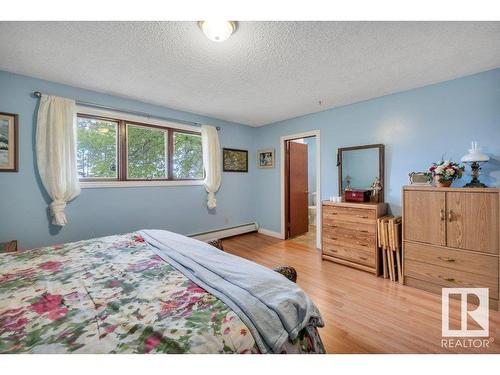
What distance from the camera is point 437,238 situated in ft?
7.10

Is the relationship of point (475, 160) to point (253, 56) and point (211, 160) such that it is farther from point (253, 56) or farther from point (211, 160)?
point (211, 160)

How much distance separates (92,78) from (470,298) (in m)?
4.40

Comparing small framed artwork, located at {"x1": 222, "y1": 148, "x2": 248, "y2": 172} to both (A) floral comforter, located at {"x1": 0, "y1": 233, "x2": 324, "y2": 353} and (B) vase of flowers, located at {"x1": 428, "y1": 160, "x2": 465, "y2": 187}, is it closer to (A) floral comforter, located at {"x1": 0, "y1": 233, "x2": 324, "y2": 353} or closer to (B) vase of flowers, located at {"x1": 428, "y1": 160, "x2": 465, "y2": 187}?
(A) floral comforter, located at {"x1": 0, "y1": 233, "x2": 324, "y2": 353}

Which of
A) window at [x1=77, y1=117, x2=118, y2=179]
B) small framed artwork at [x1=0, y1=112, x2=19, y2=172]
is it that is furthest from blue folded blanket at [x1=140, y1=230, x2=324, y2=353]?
small framed artwork at [x1=0, y1=112, x2=19, y2=172]

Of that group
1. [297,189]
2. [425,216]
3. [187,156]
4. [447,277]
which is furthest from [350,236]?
[187,156]

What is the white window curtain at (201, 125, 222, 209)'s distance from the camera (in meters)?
3.71

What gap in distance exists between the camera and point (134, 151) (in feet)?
10.2

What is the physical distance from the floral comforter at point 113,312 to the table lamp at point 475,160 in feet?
7.48

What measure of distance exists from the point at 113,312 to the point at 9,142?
2519mm

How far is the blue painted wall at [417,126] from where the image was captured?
2.19 m

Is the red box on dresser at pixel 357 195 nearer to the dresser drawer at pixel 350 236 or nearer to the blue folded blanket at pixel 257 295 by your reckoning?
the dresser drawer at pixel 350 236
